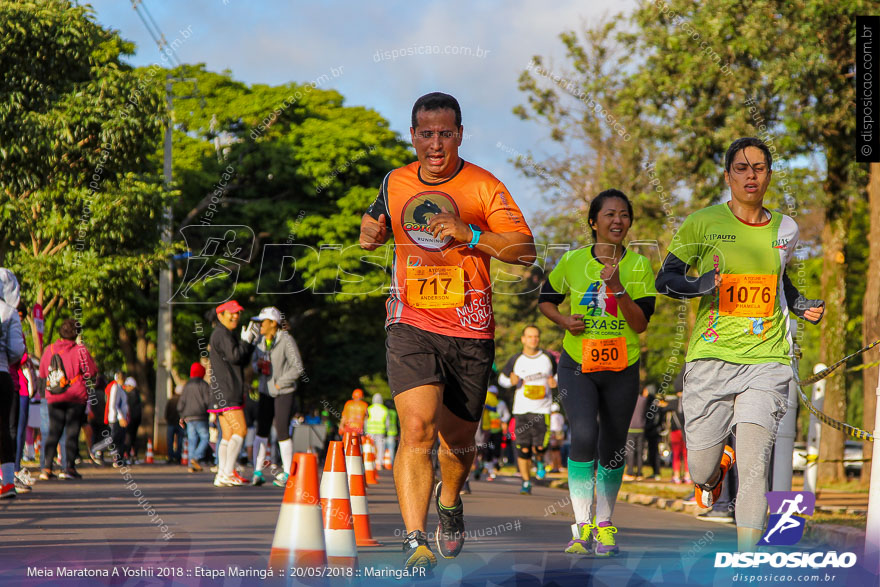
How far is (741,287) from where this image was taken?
250 inches

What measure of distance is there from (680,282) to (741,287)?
0.98 ft

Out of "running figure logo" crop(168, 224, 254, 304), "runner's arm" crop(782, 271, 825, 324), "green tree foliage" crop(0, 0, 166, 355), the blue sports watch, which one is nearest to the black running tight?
"runner's arm" crop(782, 271, 825, 324)

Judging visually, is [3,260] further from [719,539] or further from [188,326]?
[719,539]

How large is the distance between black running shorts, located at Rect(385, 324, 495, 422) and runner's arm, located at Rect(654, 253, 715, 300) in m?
0.92

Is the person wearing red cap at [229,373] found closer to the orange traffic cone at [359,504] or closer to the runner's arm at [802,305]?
the orange traffic cone at [359,504]

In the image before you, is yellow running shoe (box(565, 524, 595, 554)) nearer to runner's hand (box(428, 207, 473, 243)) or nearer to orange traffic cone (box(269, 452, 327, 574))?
orange traffic cone (box(269, 452, 327, 574))

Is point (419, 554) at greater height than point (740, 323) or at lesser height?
lesser

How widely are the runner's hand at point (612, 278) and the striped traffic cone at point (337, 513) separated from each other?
195 cm

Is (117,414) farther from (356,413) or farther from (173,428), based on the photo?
(173,428)

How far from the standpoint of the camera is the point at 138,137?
21.5m

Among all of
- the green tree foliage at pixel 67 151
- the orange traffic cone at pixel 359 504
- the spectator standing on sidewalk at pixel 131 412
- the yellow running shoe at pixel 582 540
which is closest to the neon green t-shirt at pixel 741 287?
the yellow running shoe at pixel 582 540

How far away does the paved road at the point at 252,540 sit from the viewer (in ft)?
20.7

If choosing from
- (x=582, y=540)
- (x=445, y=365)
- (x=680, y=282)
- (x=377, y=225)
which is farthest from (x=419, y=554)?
(x=582, y=540)

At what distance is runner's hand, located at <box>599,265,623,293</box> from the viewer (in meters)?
7.56
